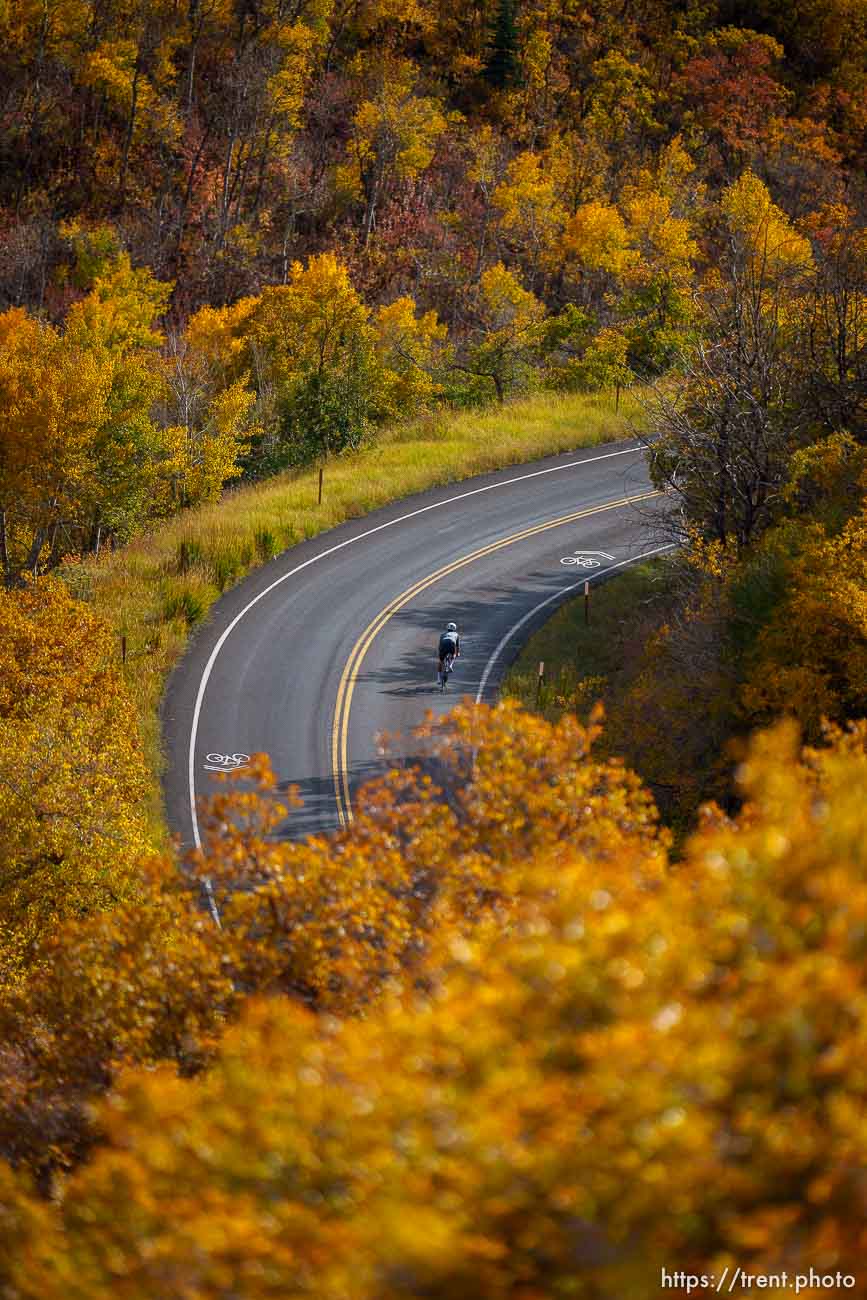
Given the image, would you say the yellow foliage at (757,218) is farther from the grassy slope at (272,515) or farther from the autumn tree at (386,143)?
the autumn tree at (386,143)

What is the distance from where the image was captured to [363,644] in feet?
119

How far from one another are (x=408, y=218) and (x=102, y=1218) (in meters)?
75.1

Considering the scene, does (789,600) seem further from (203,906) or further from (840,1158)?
(840,1158)

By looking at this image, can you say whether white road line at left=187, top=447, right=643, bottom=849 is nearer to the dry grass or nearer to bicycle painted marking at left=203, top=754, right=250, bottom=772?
bicycle painted marking at left=203, top=754, right=250, bottom=772

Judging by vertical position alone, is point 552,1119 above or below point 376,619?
above

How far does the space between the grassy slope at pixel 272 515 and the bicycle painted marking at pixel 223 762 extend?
1.14 m

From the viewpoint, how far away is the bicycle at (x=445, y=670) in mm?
33281

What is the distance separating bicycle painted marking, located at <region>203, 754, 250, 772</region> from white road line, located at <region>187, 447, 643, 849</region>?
1.14ft

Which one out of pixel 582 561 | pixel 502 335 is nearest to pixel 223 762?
pixel 582 561

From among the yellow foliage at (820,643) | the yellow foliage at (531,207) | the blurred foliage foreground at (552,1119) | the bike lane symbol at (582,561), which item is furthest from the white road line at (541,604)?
the yellow foliage at (531,207)

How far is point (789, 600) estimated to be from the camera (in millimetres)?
24844

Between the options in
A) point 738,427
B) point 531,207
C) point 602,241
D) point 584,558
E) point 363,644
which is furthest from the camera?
point 531,207

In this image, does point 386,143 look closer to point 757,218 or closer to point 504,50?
point 504,50

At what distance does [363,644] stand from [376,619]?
1808mm
